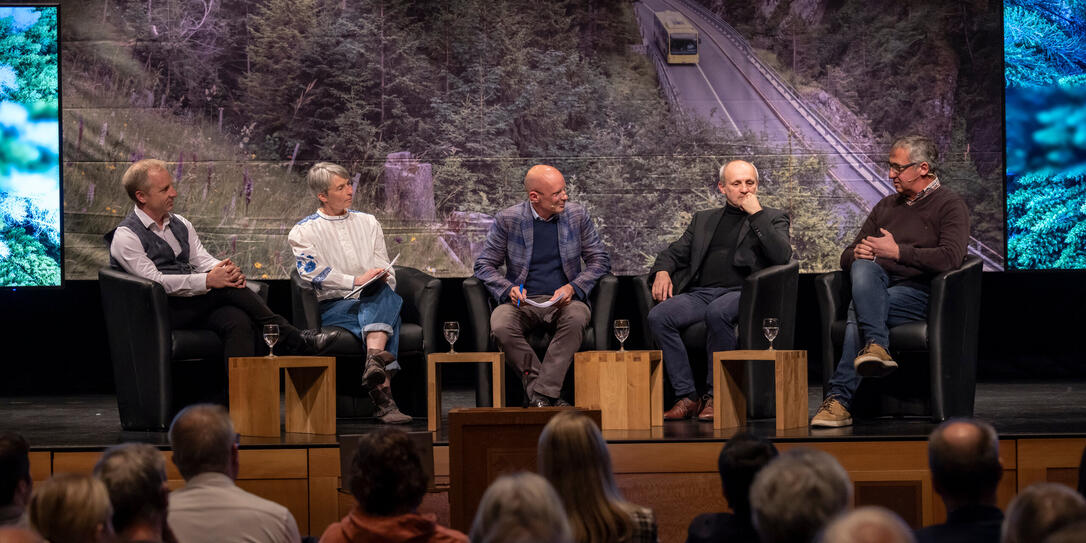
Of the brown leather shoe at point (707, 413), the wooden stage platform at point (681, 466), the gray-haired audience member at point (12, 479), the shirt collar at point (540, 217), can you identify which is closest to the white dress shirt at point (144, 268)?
the wooden stage platform at point (681, 466)

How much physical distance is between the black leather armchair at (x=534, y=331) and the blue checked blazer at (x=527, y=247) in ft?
0.17

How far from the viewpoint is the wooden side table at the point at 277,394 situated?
14.8 ft

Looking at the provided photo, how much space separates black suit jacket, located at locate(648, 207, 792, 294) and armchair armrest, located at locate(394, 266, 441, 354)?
1030mm

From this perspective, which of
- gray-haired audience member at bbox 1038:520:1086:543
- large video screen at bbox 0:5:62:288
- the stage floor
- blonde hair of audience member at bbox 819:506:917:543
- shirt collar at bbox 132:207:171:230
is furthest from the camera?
large video screen at bbox 0:5:62:288

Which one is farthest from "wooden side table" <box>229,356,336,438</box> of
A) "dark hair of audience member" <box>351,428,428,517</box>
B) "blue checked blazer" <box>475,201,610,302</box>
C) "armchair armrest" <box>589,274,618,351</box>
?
"dark hair of audience member" <box>351,428,428,517</box>

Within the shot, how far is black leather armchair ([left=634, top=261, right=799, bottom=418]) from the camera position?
16.2 ft

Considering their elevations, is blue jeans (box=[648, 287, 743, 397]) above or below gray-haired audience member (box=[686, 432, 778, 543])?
above

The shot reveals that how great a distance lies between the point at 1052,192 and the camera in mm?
6602

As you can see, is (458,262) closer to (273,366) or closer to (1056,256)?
(273,366)

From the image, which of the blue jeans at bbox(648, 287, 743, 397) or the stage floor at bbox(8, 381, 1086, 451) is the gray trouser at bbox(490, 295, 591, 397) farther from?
the stage floor at bbox(8, 381, 1086, 451)

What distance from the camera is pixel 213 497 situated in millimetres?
2465

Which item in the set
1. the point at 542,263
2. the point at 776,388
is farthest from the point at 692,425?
the point at 542,263

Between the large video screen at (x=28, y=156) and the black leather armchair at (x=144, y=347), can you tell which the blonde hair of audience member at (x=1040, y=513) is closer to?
the black leather armchair at (x=144, y=347)

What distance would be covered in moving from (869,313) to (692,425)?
2.80ft
